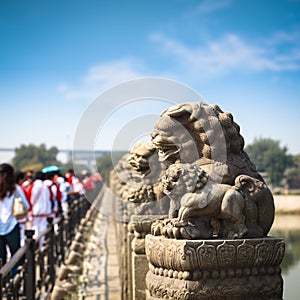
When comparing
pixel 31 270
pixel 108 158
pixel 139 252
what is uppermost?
pixel 108 158

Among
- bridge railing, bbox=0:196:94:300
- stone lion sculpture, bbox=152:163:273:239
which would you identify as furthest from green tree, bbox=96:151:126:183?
stone lion sculpture, bbox=152:163:273:239

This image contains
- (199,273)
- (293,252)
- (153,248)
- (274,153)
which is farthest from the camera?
(274,153)

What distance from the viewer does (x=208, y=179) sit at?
9.28ft

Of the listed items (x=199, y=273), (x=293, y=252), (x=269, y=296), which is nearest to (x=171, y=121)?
(x=199, y=273)

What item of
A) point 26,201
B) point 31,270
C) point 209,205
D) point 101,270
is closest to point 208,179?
point 209,205

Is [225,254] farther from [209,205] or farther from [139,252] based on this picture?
[139,252]

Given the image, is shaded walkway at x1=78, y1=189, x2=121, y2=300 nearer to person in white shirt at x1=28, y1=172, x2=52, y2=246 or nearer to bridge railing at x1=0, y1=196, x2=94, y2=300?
bridge railing at x1=0, y1=196, x2=94, y2=300

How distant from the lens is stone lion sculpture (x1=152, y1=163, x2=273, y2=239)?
108 inches

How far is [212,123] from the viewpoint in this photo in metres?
2.95

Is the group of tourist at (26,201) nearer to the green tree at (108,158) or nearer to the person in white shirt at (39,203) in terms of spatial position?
the person in white shirt at (39,203)

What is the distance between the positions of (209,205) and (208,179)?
152 millimetres

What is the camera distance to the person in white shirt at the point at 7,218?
23.1 ft

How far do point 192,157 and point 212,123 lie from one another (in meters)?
0.23

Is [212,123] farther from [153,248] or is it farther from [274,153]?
[274,153]
